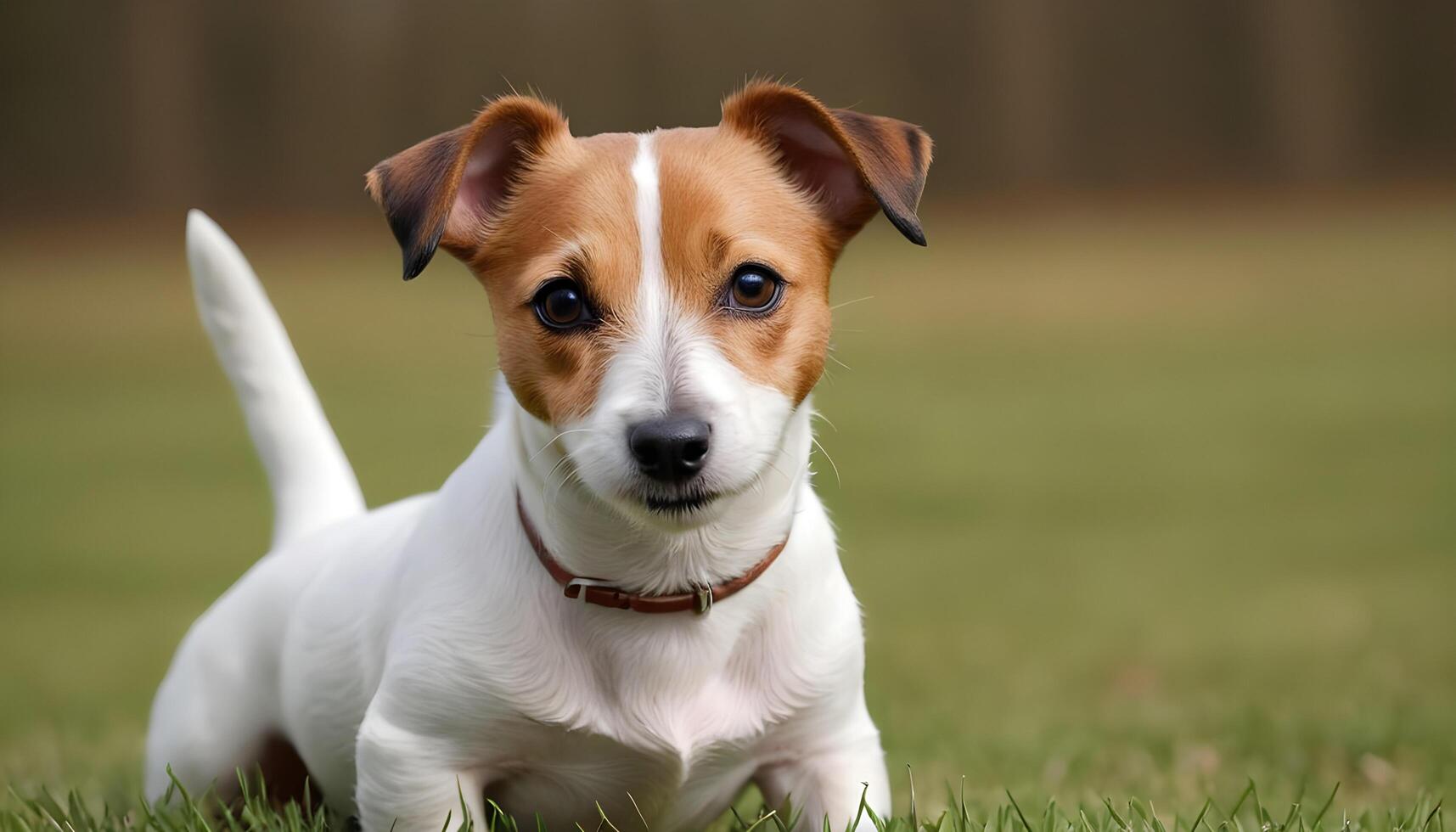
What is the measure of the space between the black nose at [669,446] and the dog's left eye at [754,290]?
1.16 ft

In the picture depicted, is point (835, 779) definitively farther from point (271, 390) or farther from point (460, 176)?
point (271, 390)

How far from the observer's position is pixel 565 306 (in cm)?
311

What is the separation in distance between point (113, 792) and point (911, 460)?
29.3ft

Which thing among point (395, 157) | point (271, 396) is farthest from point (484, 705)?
point (271, 396)

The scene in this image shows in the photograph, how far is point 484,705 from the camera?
3.13m

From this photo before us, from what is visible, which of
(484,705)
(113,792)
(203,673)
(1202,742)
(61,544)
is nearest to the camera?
(484,705)

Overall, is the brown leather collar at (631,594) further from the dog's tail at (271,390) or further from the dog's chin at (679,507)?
the dog's tail at (271,390)

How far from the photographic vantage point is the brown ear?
3264 mm

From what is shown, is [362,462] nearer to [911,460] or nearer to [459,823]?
[911,460]

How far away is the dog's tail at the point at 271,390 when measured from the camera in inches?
168

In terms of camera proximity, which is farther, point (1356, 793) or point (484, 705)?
point (1356, 793)

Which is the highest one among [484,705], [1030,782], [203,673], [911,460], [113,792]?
[484,705]

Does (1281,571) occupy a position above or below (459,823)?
below

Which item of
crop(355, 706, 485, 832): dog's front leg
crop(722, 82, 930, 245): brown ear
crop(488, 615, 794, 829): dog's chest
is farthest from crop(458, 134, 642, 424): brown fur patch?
crop(355, 706, 485, 832): dog's front leg
